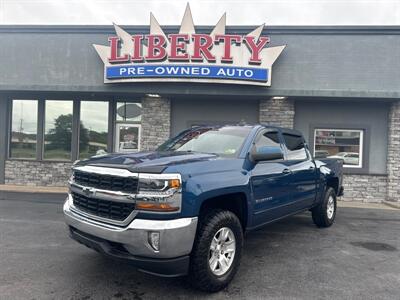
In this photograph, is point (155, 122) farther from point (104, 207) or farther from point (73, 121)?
point (104, 207)

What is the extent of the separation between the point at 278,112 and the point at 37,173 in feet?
29.3

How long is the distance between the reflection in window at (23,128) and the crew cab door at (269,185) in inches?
404

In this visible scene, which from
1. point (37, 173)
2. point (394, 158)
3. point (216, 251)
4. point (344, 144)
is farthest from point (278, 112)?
point (37, 173)

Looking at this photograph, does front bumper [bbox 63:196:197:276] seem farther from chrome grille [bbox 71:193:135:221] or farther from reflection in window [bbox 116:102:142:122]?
reflection in window [bbox 116:102:142:122]

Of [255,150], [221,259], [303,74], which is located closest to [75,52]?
[303,74]

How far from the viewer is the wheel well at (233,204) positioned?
3.85 m

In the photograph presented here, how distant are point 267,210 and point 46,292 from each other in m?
2.91

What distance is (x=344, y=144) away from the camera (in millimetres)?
11055

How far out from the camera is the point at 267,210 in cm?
460

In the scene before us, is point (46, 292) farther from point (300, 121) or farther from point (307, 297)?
point (300, 121)

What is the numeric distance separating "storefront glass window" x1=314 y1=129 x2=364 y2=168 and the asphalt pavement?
451 cm

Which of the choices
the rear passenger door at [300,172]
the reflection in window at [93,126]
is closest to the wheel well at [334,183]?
the rear passenger door at [300,172]

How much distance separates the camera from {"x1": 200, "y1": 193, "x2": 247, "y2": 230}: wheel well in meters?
3.85

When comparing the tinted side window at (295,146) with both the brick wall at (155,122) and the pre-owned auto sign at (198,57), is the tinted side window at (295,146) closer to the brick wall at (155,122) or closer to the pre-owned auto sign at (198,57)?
the pre-owned auto sign at (198,57)
